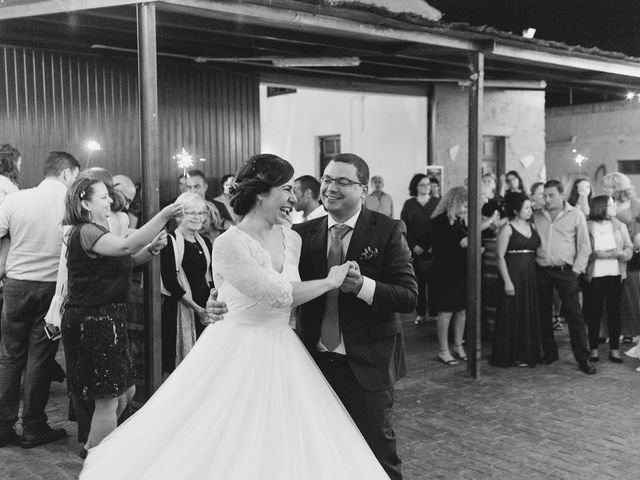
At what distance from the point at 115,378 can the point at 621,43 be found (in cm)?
1658

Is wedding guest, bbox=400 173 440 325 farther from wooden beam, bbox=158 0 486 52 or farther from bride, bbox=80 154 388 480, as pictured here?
bride, bbox=80 154 388 480

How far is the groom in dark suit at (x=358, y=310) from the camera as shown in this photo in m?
3.70

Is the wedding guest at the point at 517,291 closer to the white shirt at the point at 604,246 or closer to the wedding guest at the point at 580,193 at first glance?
the white shirt at the point at 604,246

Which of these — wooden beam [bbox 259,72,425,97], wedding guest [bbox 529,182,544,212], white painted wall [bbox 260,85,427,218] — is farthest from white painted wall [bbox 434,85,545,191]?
wedding guest [bbox 529,182,544,212]

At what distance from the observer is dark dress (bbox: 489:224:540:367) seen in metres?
8.02

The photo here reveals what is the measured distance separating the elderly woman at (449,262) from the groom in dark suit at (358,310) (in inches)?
172

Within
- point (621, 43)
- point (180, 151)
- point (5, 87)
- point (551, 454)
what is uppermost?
point (621, 43)

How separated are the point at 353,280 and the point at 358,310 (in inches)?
13.7

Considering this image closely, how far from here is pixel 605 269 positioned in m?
8.12

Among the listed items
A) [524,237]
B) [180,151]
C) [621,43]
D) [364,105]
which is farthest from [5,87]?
[621,43]

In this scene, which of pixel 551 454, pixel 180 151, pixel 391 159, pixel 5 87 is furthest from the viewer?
pixel 391 159

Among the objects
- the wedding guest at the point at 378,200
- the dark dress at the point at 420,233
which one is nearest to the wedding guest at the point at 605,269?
the dark dress at the point at 420,233

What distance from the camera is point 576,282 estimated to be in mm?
8000

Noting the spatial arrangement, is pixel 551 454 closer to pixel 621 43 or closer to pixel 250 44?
pixel 250 44
